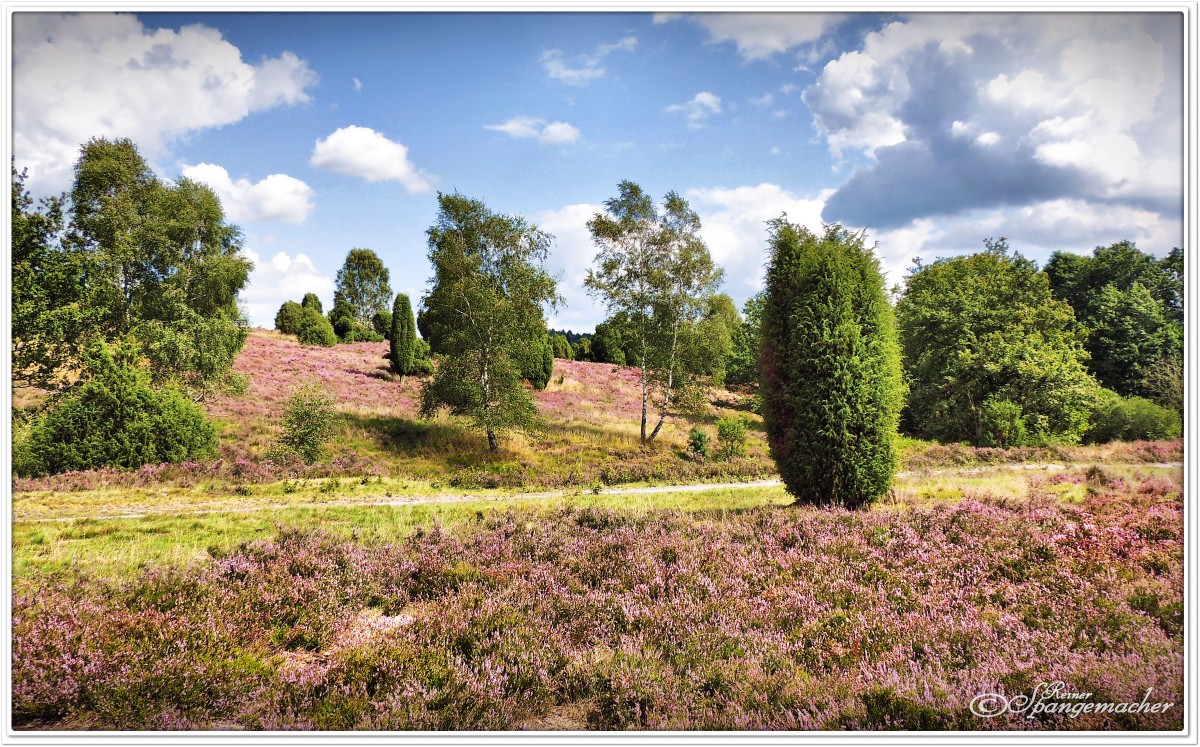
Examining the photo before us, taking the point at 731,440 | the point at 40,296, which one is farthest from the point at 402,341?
the point at 40,296

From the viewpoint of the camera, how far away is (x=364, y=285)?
6041 cm

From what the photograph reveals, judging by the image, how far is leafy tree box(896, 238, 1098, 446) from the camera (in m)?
23.6

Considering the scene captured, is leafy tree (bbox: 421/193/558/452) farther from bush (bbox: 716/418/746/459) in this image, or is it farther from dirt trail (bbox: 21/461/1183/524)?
bush (bbox: 716/418/746/459)

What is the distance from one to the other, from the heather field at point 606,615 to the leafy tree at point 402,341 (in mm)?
24201

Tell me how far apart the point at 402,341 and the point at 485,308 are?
18.3 metres

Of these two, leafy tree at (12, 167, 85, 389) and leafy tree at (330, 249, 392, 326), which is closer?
leafy tree at (12, 167, 85, 389)

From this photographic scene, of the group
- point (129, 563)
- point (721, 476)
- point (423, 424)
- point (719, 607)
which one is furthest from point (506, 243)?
point (719, 607)

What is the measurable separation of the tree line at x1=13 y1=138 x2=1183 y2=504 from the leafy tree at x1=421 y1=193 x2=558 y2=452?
0.24ft

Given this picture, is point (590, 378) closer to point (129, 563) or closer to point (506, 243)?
point (506, 243)

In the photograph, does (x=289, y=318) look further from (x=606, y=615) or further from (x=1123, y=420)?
(x=1123, y=420)

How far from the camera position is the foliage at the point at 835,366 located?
8461mm

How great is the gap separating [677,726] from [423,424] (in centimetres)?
1957

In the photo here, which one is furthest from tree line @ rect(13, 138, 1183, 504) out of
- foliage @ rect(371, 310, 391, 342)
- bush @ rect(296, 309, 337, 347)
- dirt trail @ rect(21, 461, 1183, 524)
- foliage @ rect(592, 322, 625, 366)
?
foliage @ rect(371, 310, 391, 342)

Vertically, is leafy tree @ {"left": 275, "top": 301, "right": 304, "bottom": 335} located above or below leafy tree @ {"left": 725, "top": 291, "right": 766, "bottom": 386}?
above
